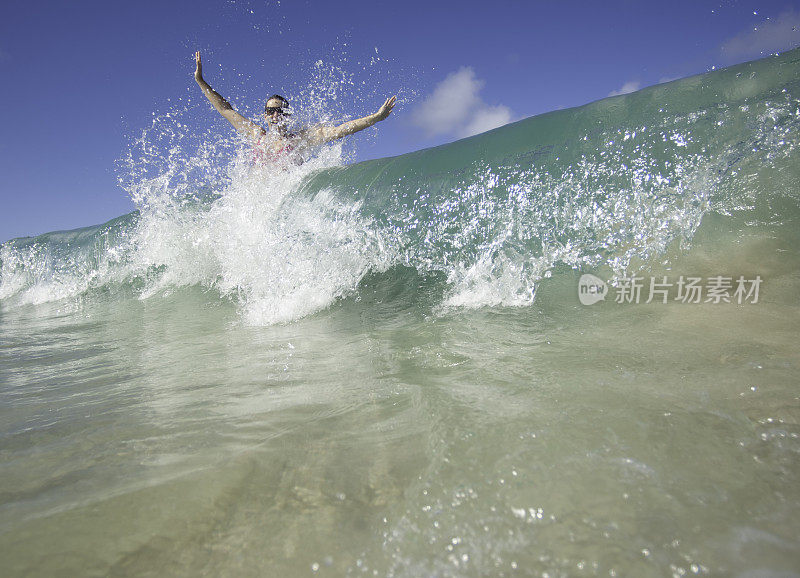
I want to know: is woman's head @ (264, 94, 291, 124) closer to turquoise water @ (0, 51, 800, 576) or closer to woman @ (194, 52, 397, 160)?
woman @ (194, 52, 397, 160)

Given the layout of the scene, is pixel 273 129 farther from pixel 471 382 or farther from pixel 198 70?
pixel 471 382

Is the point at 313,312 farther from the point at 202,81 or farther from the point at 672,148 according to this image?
the point at 202,81

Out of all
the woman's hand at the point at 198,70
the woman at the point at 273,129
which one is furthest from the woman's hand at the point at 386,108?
the woman's hand at the point at 198,70

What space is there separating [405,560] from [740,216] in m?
3.15

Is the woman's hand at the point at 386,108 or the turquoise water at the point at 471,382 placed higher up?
the woman's hand at the point at 386,108

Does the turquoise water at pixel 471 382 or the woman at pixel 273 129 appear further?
the woman at pixel 273 129

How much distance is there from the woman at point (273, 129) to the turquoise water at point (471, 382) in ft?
4.11

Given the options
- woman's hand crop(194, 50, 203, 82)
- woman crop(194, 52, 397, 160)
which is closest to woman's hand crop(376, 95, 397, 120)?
woman crop(194, 52, 397, 160)

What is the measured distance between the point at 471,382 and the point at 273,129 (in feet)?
16.0

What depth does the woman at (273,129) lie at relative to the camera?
5383 mm

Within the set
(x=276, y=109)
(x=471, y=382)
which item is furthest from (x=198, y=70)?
(x=471, y=382)

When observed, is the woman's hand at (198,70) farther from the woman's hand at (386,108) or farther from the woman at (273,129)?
the woman's hand at (386,108)

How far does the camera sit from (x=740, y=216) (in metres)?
2.84

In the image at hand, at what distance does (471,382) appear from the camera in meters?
1.49
